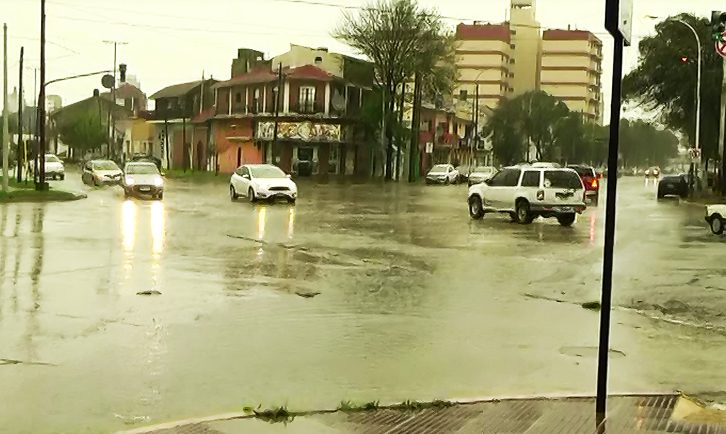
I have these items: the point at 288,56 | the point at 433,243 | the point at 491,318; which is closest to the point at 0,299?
the point at 491,318

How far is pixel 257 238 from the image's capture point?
22500 mm

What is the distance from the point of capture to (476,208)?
31.8m

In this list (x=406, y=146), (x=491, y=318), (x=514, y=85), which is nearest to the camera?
(x=491, y=318)

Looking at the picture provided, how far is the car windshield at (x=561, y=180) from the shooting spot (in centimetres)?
2914

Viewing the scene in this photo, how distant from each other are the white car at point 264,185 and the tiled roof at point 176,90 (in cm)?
6063

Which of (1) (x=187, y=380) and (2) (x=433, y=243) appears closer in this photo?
(1) (x=187, y=380)

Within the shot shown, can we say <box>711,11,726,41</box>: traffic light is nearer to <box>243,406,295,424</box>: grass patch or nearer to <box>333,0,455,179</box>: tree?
<box>243,406,295,424</box>: grass patch

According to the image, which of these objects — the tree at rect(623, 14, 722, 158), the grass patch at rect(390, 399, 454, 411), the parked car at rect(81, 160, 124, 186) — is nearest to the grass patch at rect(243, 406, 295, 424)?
the grass patch at rect(390, 399, 454, 411)

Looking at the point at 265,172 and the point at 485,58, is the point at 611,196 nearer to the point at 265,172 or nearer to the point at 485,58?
the point at 265,172

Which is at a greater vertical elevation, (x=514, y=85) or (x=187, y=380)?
(x=514, y=85)

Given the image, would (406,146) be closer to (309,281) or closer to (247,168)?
(247,168)

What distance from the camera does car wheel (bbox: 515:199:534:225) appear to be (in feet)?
96.9

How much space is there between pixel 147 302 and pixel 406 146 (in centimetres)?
7123

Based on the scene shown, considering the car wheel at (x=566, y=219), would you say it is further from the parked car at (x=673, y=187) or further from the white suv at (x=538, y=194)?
the parked car at (x=673, y=187)
